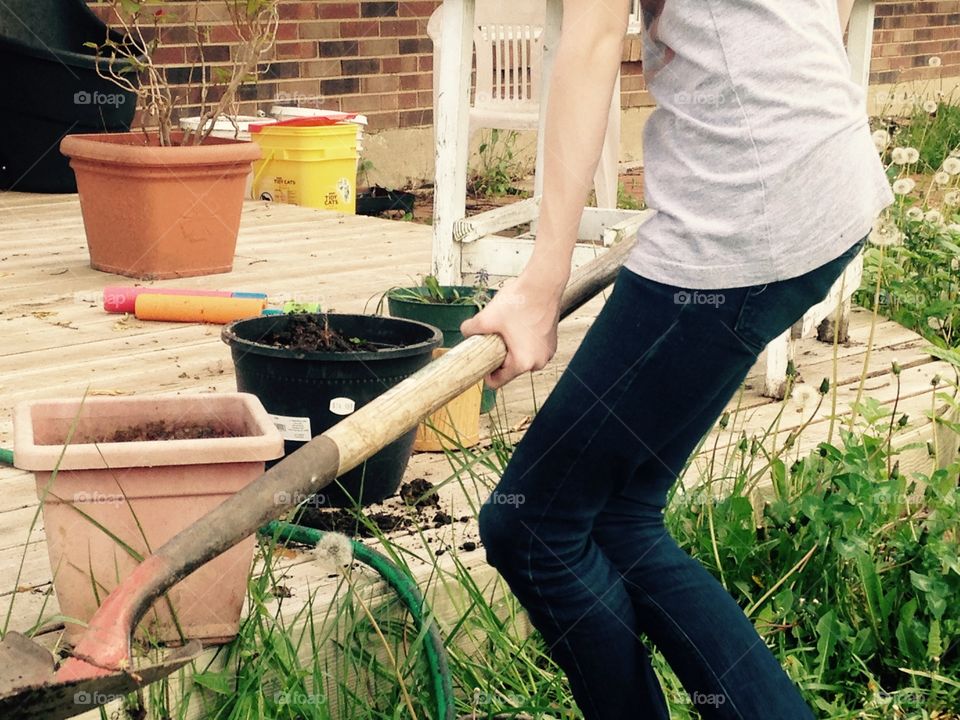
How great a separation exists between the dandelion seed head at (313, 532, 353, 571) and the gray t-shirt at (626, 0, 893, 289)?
815 millimetres

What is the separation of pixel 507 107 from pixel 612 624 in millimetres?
3542

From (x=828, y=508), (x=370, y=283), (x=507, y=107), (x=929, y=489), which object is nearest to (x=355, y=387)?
(x=828, y=508)

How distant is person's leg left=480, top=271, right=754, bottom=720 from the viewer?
4.48ft

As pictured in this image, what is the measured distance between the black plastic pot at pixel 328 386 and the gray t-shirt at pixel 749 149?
100 centimetres

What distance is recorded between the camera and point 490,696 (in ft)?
6.54

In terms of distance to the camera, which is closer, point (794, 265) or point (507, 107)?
point (794, 265)

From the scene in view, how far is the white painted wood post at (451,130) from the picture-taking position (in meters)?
3.07

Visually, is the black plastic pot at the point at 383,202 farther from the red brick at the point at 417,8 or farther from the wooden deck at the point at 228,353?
the wooden deck at the point at 228,353

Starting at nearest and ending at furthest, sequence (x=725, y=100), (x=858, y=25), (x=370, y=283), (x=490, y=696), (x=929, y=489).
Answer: (x=725, y=100) < (x=490, y=696) < (x=929, y=489) < (x=858, y=25) < (x=370, y=283)

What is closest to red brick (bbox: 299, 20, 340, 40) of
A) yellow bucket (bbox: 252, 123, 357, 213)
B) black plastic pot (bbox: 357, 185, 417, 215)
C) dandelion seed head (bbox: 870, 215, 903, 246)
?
black plastic pot (bbox: 357, 185, 417, 215)

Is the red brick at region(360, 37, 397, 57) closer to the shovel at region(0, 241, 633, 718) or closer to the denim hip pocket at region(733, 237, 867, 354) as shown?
the shovel at region(0, 241, 633, 718)

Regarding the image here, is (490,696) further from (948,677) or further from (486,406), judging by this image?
(486,406)

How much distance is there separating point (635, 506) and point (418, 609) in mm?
496

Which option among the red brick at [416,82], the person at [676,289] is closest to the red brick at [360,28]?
the red brick at [416,82]
